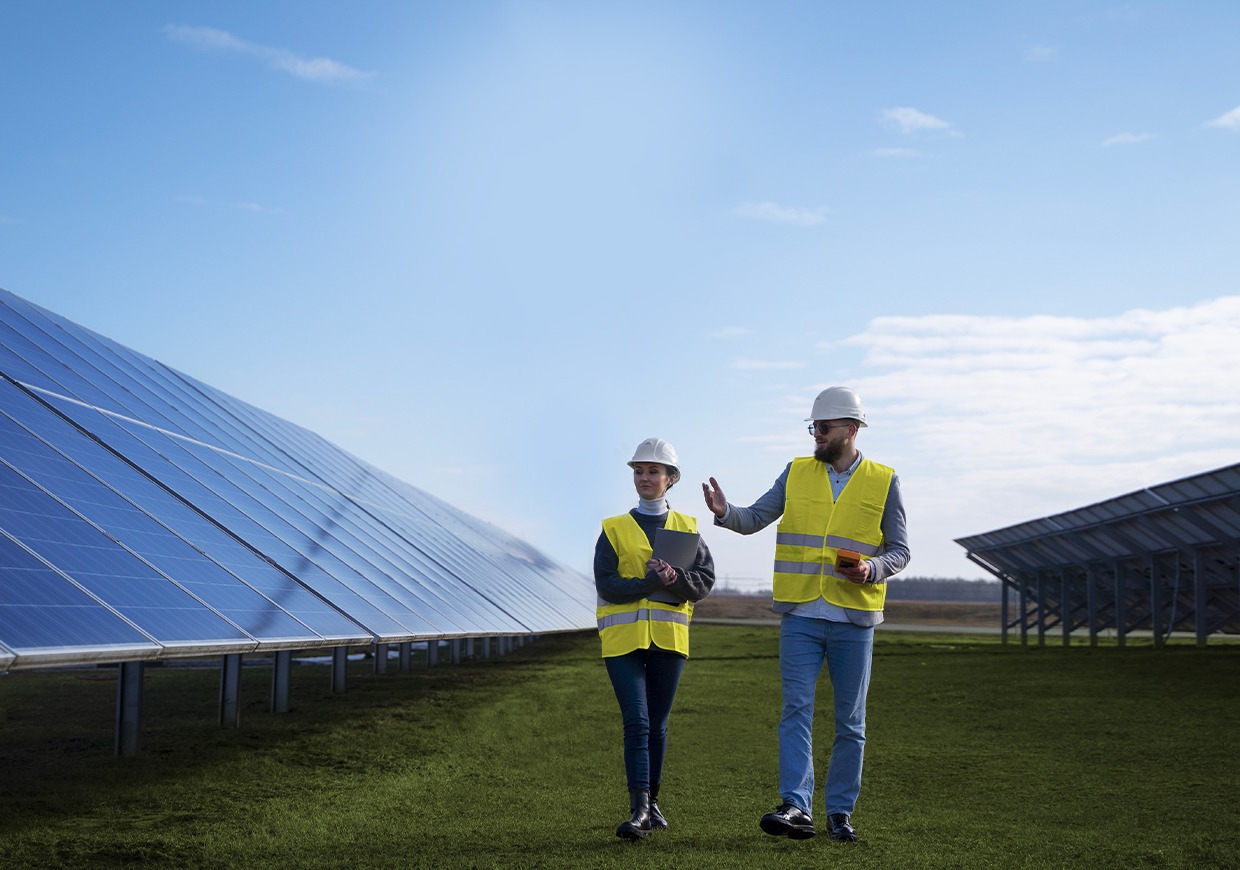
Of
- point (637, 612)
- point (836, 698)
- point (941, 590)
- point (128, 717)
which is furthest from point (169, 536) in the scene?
point (941, 590)

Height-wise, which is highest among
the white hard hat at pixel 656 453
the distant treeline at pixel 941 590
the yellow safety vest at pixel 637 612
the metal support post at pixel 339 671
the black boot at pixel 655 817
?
the white hard hat at pixel 656 453

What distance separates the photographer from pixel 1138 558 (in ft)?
105

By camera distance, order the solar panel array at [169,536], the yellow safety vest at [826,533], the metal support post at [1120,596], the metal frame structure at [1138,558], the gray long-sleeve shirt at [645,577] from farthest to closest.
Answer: the metal support post at [1120,596] → the metal frame structure at [1138,558] → the gray long-sleeve shirt at [645,577] → the yellow safety vest at [826,533] → the solar panel array at [169,536]

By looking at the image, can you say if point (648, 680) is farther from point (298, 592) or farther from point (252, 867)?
point (298, 592)

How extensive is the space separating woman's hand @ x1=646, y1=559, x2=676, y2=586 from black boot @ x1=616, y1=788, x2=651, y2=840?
1.20 metres

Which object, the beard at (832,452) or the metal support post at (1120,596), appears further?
the metal support post at (1120,596)

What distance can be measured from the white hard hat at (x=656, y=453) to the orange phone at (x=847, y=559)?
1277 millimetres

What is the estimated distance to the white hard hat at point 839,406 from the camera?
6.64 metres

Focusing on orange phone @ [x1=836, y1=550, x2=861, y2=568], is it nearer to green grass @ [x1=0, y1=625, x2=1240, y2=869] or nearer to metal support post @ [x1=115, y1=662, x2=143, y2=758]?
green grass @ [x1=0, y1=625, x2=1240, y2=869]

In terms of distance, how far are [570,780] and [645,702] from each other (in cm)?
242

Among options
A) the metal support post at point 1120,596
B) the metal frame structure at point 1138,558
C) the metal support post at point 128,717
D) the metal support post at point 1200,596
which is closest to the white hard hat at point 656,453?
the metal support post at point 128,717

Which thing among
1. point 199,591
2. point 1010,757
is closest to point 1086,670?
point 1010,757

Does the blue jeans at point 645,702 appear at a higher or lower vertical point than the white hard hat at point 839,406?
lower

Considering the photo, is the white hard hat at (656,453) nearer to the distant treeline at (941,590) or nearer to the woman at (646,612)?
the woman at (646,612)
